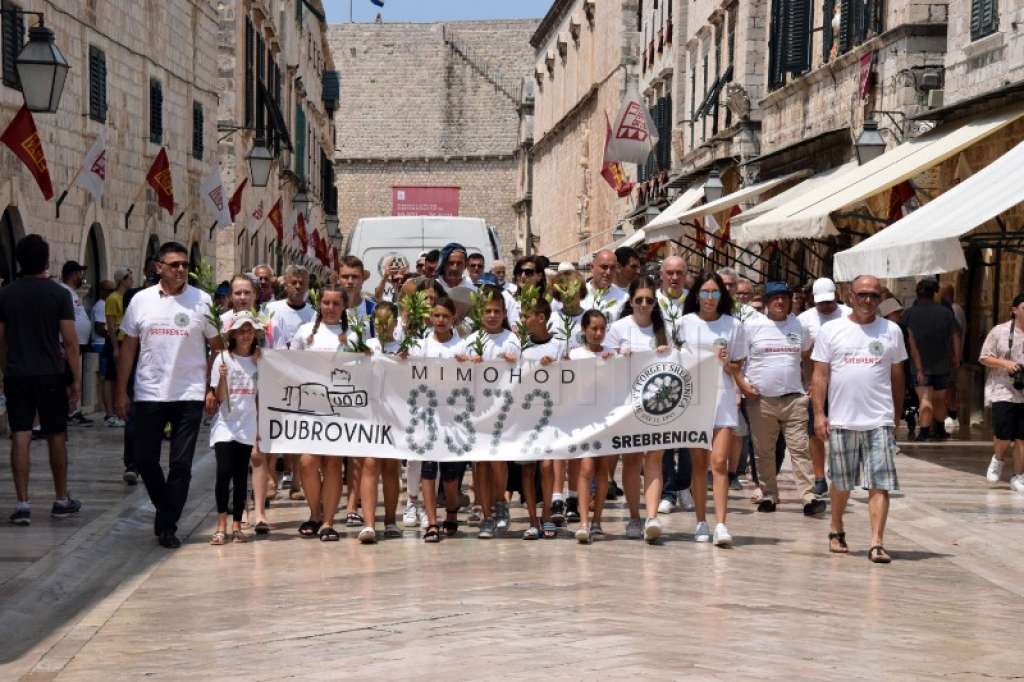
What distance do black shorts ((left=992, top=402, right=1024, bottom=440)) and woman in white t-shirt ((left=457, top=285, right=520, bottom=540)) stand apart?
204 inches

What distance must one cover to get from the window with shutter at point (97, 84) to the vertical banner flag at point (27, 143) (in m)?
5.34

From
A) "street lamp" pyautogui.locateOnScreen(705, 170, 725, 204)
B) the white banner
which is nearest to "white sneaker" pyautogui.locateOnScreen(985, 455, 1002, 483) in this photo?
the white banner

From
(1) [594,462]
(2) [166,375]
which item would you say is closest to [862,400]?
(1) [594,462]

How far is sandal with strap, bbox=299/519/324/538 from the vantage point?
1238 centimetres

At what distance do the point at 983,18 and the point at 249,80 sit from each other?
21.7 meters

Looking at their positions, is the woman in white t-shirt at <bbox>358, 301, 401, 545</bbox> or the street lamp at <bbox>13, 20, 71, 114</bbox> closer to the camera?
the woman in white t-shirt at <bbox>358, 301, 401, 545</bbox>

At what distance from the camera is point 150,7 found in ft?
94.8

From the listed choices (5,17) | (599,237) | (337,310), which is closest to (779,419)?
(337,310)

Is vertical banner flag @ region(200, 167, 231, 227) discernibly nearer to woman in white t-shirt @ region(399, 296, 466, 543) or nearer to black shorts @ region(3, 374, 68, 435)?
black shorts @ region(3, 374, 68, 435)

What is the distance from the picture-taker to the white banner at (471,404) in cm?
1261

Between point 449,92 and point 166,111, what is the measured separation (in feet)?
209

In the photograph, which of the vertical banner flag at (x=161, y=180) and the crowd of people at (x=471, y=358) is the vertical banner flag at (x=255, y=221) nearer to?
the vertical banner flag at (x=161, y=180)

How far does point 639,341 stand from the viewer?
41.6ft

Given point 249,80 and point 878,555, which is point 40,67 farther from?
point 249,80
